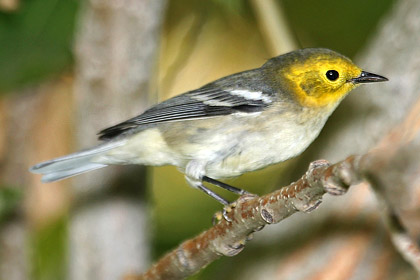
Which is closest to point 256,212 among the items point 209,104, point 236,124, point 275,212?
point 275,212

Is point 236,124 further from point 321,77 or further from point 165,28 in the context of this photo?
point 165,28

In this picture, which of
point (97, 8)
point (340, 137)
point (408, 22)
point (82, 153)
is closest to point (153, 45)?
point (97, 8)

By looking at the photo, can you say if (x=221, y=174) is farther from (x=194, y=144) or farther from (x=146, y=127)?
(x=146, y=127)

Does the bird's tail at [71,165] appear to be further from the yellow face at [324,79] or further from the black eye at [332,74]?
the black eye at [332,74]

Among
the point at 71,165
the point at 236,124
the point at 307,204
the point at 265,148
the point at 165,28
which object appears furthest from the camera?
the point at 165,28

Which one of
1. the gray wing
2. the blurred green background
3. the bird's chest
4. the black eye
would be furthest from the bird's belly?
the blurred green background

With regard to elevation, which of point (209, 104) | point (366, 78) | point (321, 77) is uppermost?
point (209, 104)
